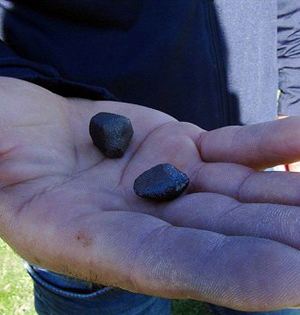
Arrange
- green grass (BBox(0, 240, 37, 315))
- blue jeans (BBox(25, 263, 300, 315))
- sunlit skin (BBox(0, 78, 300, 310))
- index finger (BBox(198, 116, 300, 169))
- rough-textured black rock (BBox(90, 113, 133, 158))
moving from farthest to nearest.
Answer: green grass (BBox(0, 240, 37, 315)) < blue jeans (BBox(25, 263, 300, 315)) < rough-textured black rock (BBox(90, 113, 133, 158)) < index finger (BBox(198, 116, 300, 169)) < sunlit skin (BBox(0, 78, 300, 310))

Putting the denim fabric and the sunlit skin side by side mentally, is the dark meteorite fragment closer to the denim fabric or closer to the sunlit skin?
the sunlit skin

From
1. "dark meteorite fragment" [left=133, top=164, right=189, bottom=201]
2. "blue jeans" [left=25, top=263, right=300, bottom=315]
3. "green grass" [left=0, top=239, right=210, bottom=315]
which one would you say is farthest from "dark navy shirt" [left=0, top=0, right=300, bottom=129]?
"green grass" [left=0, top=239, right=210, bottom=315]

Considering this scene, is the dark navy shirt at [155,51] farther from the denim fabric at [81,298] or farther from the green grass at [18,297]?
the green grass at [18,297]

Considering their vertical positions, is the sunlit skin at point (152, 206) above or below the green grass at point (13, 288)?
above

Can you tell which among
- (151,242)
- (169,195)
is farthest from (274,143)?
(151,242)

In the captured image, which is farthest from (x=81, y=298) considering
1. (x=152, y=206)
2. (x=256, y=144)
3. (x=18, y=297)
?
(x=18, y=297)

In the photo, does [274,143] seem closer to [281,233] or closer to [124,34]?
[281,233]

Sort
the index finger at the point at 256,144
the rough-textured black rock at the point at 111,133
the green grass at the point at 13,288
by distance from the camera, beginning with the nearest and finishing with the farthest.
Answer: the index finger at the point at 256,144 < the rough-textured black rock at the point at 111,133 < the green grass at the point at 13,288

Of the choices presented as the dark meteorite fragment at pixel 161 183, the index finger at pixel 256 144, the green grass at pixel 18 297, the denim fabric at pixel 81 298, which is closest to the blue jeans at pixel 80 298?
the denim fabric at pixel 81 298
